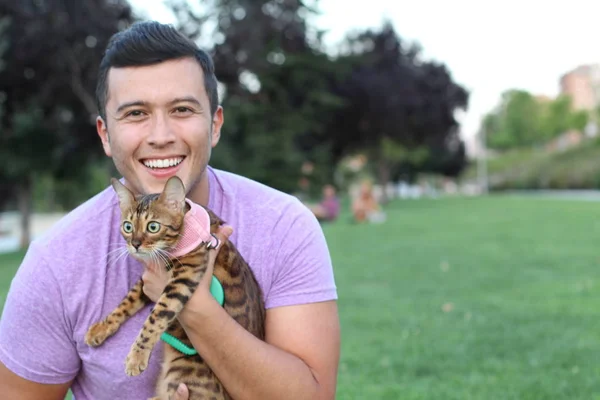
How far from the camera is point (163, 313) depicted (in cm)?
220

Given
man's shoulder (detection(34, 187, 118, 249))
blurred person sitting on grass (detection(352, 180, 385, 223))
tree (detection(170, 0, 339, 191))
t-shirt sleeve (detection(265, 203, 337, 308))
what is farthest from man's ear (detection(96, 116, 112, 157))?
tree (detection(170, 0, 339, 191))

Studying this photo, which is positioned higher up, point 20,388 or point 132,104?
point 132,104

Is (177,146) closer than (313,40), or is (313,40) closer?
(177,146)

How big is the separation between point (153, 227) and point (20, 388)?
2.50 feet

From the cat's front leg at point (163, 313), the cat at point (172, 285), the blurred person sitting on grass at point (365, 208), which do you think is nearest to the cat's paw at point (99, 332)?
the cat at point (172, 285)

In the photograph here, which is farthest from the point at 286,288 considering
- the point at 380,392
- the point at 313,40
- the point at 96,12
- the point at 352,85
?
the point at 352,85

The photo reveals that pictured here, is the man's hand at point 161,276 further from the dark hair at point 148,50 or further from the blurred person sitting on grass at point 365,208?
the blurred person sitting on grass at point 365,208

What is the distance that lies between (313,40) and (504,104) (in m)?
61.7

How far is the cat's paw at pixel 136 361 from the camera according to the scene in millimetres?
2244

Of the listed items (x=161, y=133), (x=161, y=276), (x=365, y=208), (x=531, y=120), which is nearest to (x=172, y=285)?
(x=161, y=276)

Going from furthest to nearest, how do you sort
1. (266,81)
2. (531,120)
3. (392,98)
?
(531,120) → (392,98) → (266,81)

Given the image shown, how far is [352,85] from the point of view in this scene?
40.6m

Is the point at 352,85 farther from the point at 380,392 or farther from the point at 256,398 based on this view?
the point at 256,398

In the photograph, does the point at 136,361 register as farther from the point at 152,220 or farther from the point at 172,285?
the point at 152,220
